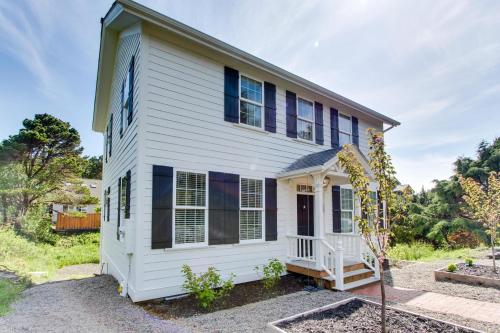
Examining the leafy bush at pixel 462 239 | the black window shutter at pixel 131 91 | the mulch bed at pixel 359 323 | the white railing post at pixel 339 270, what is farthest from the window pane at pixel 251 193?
the leafy bush at pixel 462 239

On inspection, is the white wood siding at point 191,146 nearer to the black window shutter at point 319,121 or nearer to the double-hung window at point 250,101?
the double-hung window at point 250,101

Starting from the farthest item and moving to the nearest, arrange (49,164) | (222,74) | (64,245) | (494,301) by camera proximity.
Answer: (49,164), (64,245), (222,74), (494,301)

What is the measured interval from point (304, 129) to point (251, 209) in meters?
3.46

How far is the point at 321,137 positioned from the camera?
9.66 meters

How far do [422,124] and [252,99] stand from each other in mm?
9053

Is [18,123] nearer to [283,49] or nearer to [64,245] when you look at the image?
[64,245]

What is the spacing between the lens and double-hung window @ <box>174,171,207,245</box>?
622cm

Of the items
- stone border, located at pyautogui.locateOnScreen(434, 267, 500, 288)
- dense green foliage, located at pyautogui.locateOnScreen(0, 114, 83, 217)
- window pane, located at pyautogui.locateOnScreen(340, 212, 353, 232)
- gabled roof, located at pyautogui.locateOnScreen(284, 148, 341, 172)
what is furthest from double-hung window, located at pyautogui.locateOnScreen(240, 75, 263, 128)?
dense green foliage, located at pyautogui.locateOnScreen(0, 114, 83, 217)

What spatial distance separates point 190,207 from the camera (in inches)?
249

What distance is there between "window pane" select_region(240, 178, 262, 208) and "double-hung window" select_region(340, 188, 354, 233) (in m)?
3.69

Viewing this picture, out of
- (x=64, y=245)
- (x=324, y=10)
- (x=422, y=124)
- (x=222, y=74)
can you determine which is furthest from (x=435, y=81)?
(x=64, y=245)

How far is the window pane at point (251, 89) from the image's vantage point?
7824 mm

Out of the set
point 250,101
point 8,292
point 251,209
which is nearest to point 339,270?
point 251,209

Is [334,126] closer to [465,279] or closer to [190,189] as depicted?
[465,279]
